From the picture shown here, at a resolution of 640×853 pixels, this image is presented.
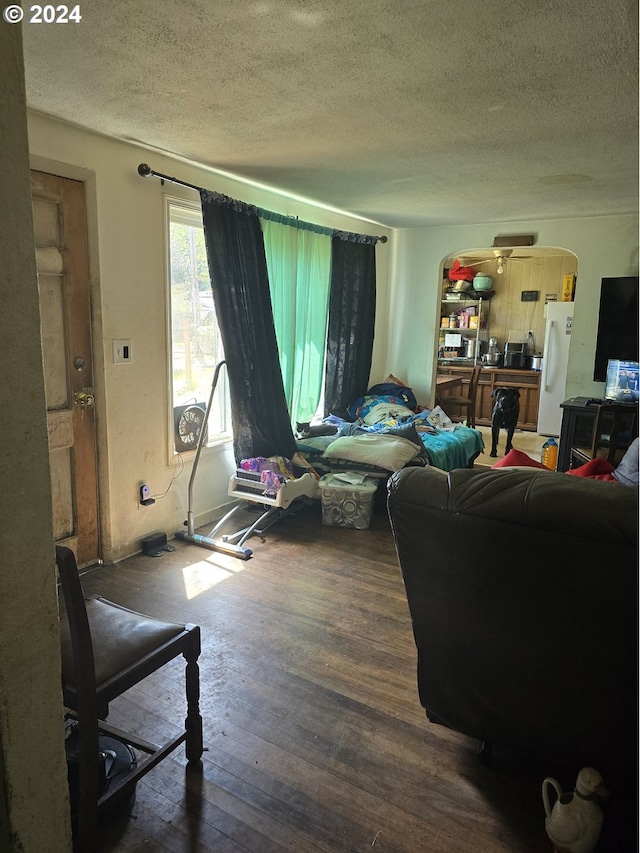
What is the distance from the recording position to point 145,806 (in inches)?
66.2

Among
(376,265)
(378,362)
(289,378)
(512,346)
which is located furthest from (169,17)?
(512,346)

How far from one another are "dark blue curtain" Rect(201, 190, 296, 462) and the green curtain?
0.27 metres

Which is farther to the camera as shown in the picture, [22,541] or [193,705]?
[193,705]

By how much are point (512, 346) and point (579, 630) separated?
23.1ft

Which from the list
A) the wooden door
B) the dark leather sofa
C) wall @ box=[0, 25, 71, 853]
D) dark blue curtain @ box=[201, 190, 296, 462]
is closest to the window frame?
dark blue curtain @ box=[201, 190, 296, 462]

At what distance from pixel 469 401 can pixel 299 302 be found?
2.96 m

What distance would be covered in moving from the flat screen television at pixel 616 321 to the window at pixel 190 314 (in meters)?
3.39

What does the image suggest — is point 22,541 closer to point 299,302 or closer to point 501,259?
point 299,302

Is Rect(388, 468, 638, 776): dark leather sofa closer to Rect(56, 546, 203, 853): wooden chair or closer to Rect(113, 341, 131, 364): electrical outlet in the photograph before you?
Rect(56, 546, 203, 853): wooden chair

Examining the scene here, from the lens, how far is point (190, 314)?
Answer: 3754 mm

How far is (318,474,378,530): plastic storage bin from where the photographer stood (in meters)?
3.98

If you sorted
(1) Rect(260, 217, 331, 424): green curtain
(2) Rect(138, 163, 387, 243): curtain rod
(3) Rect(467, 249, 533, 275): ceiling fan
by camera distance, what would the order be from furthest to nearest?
(3) Rect(467, 249, 533, 275): ceiling fan → (1) Rect(260, 217, 331, 424): green curtain → (2) Rect(138, 163, 387, 243): curtain rod

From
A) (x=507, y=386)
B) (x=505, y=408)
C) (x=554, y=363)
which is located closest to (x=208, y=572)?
(x=505, y=408)

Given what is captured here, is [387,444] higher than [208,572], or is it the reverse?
[387,444]
